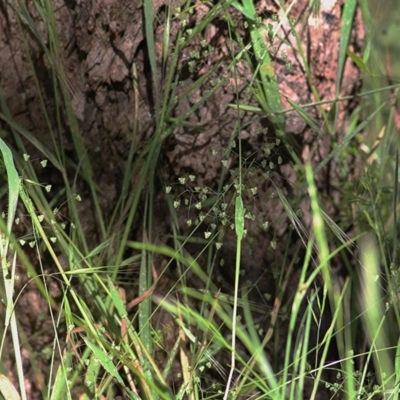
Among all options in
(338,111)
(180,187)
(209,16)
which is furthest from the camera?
(338,111)

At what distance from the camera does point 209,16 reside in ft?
4.15

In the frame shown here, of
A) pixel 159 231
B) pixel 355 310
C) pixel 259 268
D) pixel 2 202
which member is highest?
pixel 2 202

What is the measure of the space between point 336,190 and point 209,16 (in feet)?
1.65

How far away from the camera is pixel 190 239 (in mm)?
1374

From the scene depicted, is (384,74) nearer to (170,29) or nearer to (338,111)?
(338,111)

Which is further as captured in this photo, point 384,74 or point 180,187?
point 384,74

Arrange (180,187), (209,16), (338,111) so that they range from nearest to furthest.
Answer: (209,16), (180,187), (338,111)

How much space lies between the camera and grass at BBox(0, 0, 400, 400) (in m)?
1.25

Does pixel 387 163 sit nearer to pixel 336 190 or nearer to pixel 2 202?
pixel 336 190

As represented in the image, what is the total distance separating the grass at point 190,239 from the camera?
4.11ft

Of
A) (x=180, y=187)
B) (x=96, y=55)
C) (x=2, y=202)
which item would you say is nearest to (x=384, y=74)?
(x=180, y=187)

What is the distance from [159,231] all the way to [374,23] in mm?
656

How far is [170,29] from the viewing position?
4.35ft

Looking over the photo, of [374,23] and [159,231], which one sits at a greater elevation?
[374,23]
